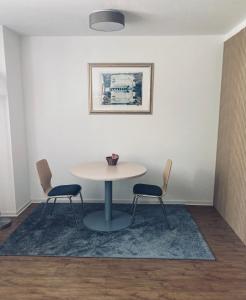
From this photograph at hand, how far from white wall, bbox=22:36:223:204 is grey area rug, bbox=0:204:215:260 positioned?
0.68 metres

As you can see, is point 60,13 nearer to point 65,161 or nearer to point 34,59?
point 34,59

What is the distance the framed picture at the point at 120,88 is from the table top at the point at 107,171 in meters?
0.88

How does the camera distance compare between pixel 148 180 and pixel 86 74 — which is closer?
pixel 86 74

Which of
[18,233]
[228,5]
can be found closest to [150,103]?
[228,5]

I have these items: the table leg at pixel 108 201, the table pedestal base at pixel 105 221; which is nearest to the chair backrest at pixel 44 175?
the table pedestal base at pixel 105 221

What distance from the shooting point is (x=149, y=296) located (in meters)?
1.93

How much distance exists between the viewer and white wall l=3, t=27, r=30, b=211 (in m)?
3.21

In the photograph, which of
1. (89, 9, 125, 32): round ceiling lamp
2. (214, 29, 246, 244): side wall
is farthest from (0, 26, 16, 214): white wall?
(214, 29, 246, 244): side wall

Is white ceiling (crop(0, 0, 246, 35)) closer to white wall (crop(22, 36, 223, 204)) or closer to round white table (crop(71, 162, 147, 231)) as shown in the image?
white wall (crop(22, 36, 223, 204))

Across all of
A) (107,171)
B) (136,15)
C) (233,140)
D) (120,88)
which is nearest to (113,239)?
(107,171)

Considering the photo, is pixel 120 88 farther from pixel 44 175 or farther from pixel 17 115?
pixel 44 175

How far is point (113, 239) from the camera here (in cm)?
278

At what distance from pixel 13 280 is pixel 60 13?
264 cm

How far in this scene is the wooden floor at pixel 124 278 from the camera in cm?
196
